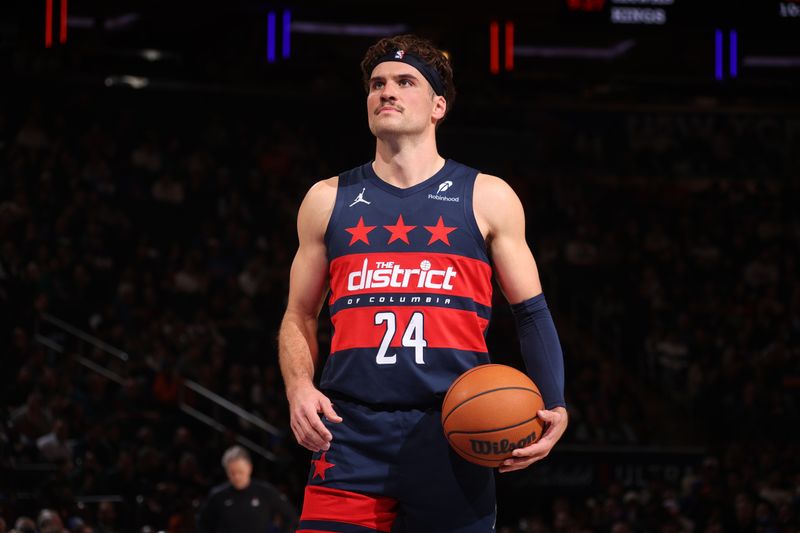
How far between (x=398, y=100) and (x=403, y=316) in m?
0.79

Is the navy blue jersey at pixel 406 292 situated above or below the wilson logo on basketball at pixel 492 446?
above

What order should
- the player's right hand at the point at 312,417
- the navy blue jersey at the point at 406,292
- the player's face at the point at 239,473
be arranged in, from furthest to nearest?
the player's face at the point at 239,473, the navy blue jersey at the point at 406,292, the player's right hand at the point at 312,417

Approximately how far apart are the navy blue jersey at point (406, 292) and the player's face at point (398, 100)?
0.73 feet

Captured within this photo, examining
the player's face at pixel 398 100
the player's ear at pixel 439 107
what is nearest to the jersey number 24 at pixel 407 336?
the player's face at pixel 398 100

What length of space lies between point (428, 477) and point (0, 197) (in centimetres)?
1381

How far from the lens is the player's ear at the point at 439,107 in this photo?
425 cm

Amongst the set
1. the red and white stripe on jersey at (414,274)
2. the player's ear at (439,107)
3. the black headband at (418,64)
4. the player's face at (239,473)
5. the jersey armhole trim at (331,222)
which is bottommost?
the player's face at (239,473)

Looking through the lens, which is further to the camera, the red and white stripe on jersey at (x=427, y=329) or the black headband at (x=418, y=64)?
the black headband at (x=418, y=64)

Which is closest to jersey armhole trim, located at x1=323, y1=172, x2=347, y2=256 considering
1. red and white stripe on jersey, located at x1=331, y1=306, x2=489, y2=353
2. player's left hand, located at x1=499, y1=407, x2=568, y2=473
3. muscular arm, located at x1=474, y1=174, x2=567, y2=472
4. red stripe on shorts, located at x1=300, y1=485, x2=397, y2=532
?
red and white stripe on jersey, located at x1=331, y1=306, x2=489, y2=353

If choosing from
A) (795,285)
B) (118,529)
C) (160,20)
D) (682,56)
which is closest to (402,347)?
(118,529)

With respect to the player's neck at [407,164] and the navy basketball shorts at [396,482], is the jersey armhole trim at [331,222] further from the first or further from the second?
the navy basketball shorts at [396,482]

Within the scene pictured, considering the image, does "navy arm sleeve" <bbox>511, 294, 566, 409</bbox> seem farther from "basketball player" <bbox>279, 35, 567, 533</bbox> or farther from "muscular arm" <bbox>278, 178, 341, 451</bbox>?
"muscular arm" <bbox>278, 178, 341, 451</bbox>

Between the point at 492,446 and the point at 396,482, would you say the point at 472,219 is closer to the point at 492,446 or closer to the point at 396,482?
the point at 492,446

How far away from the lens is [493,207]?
13.3 ft
